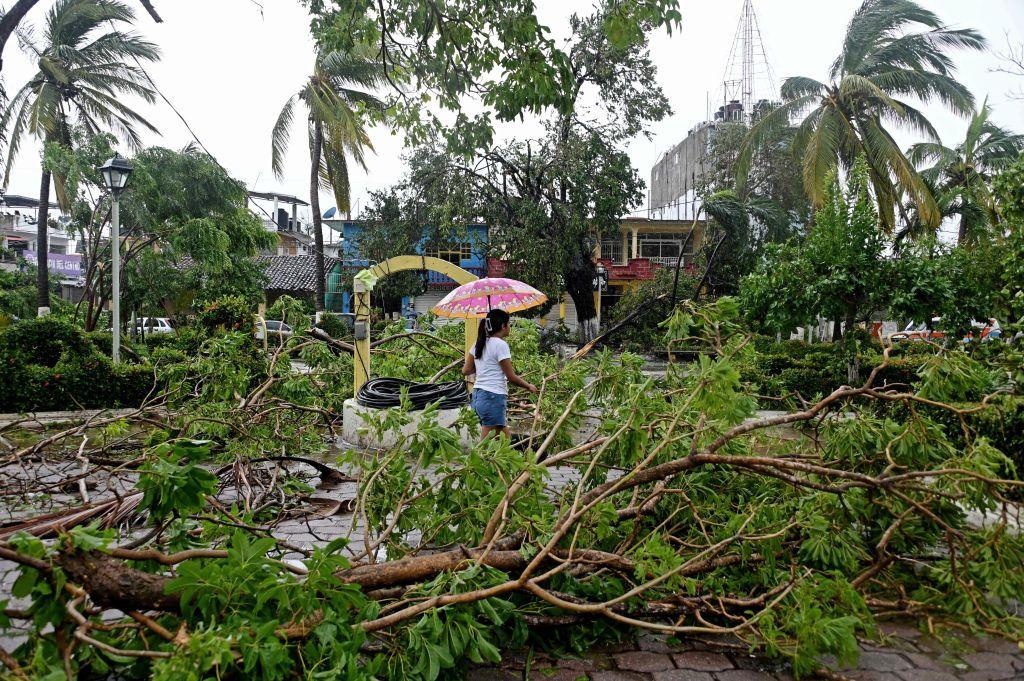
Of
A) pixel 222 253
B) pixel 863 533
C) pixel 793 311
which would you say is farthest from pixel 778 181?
pixel 863 533

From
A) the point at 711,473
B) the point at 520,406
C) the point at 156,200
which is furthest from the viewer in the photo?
the point at 156,200

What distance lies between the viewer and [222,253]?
1975cm

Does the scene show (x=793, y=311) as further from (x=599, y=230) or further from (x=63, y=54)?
(x=63, y=54)

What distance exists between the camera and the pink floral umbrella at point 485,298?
8531 mm

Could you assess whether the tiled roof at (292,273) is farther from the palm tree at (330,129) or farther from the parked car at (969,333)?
the parked car at (969,333)

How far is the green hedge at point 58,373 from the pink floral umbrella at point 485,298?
21.4 feet

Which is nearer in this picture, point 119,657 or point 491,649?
point 119,657

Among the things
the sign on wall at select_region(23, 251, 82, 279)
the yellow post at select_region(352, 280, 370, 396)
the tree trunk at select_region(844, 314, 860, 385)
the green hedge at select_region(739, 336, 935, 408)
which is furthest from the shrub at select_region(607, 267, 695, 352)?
the sign on wall at select_region(23, 251, 82, 279)

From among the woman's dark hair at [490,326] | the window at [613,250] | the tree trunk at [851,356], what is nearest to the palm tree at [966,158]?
the window at [613,250]

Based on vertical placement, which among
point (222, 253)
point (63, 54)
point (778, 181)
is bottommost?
point (222, 253)

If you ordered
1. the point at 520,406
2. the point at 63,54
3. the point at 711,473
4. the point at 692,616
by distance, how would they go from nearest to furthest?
the point at 692,616, the point at 711,473, the point at 520,406, the point at 63,54

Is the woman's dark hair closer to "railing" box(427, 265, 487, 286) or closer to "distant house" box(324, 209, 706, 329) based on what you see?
"distant house" box(324, 209, 706, 329)

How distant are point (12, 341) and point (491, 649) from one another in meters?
12.4

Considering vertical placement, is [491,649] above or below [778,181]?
below
